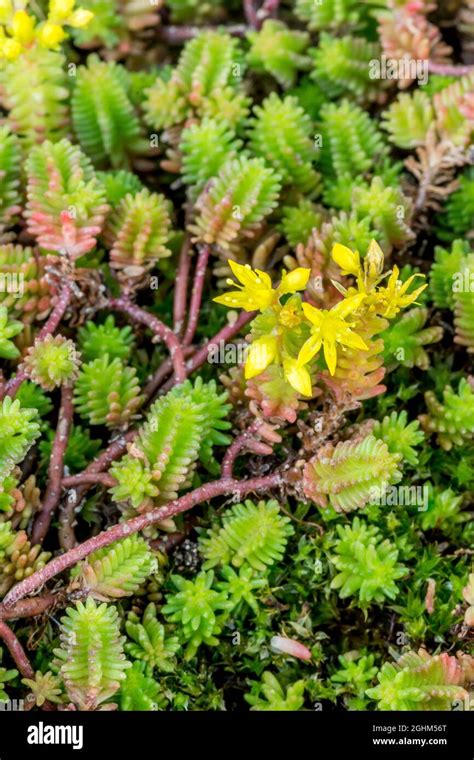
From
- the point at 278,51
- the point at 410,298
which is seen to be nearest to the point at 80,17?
the point at 278,51

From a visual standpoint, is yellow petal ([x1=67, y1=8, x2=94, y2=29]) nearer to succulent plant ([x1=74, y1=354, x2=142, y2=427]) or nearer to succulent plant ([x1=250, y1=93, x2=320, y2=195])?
succulent plant ([x1=250, y1=93, x2=320, y2=195])

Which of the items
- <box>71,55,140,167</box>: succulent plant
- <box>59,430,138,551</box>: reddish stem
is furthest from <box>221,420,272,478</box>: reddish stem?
<box>71,55,140,167</box>: succulent plant

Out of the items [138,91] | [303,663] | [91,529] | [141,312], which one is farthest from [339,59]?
[303,663]

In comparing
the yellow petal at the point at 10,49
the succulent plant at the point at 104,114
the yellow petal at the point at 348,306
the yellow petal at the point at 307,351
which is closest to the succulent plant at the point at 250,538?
the yellow petal at the point at 307,351
